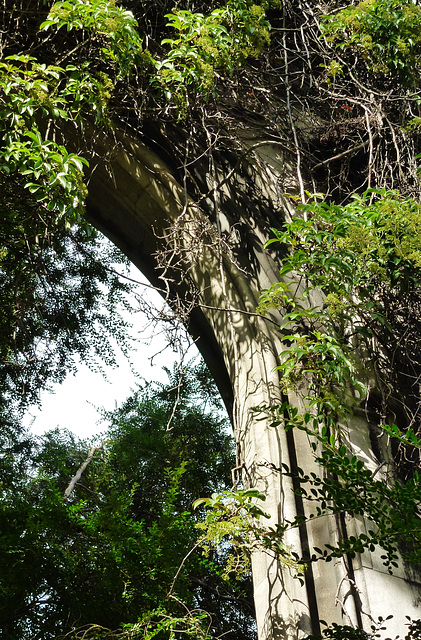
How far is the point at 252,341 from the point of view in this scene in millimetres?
2754

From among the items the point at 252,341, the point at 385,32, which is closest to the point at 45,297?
the point at 252,341

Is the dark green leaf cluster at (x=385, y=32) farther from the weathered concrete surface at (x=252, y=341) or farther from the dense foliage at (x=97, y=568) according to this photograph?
the dense foliage at (x=97, y=568)

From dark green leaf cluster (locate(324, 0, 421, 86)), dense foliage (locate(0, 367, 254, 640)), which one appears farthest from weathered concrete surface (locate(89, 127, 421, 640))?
dense foliage (locate(0, 367, 254, 640))

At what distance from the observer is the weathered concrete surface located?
2262 millimetres

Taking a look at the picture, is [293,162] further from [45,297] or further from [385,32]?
[45,297]

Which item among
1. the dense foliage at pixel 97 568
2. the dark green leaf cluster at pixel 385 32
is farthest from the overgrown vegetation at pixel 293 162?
the dense foliage at pixel 97 568

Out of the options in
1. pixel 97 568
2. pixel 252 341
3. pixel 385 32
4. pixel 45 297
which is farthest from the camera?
pixel 97 568

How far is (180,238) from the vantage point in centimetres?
279

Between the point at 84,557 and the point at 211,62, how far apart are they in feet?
12.4

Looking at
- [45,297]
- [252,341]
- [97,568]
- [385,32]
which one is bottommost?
[97,568]

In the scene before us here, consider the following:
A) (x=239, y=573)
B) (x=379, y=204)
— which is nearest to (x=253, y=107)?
(x=379, y=204)

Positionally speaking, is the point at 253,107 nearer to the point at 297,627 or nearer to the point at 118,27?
the point at 118,27

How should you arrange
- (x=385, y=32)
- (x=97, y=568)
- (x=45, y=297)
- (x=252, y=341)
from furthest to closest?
1. (x=97, y=568)
2. (x=45, y=297)
3. (x=385, y=32)
4. (x=252, y=341)

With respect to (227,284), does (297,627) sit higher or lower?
lower
